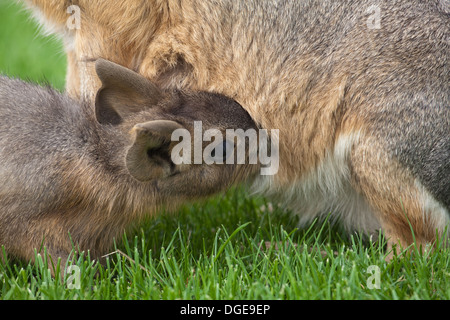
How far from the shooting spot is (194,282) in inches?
130

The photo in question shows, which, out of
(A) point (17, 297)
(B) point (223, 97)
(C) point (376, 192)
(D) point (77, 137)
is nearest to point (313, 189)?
(C) point (376, 192)

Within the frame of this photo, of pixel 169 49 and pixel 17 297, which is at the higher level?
pixel 169 49

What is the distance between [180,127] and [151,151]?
0.67ft

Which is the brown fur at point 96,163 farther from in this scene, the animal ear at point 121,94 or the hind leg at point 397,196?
the hind leg at point 397,196

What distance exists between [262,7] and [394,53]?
801mm

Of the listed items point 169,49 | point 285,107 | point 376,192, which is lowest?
point 376,192

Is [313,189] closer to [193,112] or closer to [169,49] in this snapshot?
[193,112]

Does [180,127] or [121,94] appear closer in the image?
[180,127]

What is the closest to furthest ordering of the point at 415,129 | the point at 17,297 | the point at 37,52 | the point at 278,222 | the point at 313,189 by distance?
1. the point at 17,297
2. the point at 415,129
3. the point at 313,189
4. the point at 278,222
5. the point at 37,52

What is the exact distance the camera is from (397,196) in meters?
3.65

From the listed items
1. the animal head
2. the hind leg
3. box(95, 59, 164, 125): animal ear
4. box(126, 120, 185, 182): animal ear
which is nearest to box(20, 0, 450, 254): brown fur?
the hind leg

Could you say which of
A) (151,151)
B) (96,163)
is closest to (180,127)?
(151,151)

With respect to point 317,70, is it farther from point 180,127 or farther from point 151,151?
point 151,151

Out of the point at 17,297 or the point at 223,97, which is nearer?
the point at 17,297
